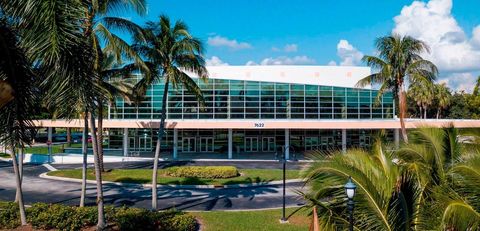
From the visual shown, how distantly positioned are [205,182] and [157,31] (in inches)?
482

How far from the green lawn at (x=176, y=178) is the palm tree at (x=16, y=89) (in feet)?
64.9

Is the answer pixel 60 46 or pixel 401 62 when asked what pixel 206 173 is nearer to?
pixel 401 62

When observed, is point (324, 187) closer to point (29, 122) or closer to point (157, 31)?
point (29, 122)

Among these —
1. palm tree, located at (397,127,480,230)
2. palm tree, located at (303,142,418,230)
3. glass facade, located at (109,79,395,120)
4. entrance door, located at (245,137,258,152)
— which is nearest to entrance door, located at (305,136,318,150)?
entrance door, located at (245,137,258,152)

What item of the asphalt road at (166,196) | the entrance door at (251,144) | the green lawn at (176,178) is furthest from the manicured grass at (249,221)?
the entrance door at (251,144)

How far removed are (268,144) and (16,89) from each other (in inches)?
1678

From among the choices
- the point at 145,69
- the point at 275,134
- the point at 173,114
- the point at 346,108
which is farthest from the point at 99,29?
the point at 275,134

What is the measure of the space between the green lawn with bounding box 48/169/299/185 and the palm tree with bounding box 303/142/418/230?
65.5 ft

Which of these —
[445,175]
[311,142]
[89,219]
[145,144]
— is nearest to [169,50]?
[89,219]

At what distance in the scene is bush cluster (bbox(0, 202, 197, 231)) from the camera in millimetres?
14453

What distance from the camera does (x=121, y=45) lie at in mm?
14242

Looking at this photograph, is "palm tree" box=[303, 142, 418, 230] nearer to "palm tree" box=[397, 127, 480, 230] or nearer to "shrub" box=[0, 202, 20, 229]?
"palm tree" box=[397, 127, 480, 230]

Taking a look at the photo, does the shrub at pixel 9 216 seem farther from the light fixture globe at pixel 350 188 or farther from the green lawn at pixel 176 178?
the light fixture globe at pixel 350 188

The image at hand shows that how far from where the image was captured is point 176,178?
2792 cm
